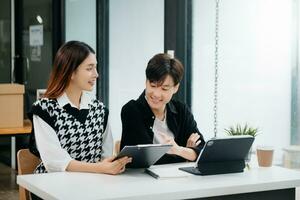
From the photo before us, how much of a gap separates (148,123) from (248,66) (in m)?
1.14

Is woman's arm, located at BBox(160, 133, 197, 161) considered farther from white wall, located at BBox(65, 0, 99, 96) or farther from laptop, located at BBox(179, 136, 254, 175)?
white wall, located at BBox(65, 0, 99, 96)

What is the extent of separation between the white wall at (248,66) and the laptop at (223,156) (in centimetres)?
91

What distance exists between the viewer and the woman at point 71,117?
247 cm

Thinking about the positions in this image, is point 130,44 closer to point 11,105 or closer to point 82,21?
point 82,21

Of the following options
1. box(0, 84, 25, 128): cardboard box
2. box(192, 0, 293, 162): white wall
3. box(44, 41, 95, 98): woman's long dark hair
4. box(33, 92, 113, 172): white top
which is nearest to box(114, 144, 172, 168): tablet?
box(33, 92, 113, 172): white top

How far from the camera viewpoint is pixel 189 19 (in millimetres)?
3844

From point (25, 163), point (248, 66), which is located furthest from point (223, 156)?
point (248, 66)

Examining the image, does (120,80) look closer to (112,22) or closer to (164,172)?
(112,22)

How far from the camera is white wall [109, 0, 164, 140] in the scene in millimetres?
4511

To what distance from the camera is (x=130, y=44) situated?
4988mm

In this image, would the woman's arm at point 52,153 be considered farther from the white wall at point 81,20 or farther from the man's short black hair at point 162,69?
the white wall at point 81,20

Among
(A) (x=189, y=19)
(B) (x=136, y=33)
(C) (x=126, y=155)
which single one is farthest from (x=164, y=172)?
(B) (x=136, y=33)

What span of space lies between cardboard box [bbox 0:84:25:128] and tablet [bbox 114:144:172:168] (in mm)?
2628

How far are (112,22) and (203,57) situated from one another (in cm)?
172
